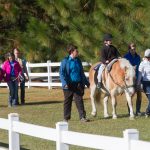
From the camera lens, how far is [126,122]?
15.1 m

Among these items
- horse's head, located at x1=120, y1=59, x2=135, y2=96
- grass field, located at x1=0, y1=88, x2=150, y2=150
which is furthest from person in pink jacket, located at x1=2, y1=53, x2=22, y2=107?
horse's head, located at x1=120, y1=59, x2=135, y2=96

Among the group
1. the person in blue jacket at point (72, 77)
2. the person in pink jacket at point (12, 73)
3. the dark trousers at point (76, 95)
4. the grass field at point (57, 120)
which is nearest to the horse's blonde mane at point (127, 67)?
the grass field at point (57, 120)

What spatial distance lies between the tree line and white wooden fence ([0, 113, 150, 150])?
16.8 metres

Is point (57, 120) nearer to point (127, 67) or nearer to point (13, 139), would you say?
point (127, 67)

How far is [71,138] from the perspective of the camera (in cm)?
729

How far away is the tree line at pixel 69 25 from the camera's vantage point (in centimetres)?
Result: 2575

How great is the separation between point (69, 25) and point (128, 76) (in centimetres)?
1149

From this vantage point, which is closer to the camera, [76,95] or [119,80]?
[76,95]

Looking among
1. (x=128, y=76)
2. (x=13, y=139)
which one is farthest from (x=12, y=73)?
(x=13, y=139)

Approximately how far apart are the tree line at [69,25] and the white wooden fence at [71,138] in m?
16.8

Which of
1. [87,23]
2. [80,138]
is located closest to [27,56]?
[87,23]

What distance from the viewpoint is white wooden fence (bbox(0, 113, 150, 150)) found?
606 centimetres

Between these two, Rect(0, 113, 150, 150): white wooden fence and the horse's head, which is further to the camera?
the horse's head

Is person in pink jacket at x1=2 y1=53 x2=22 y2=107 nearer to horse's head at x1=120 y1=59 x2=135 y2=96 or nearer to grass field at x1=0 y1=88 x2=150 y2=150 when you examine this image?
grass field at x1=0 y1=88 x2=150 y2=150
